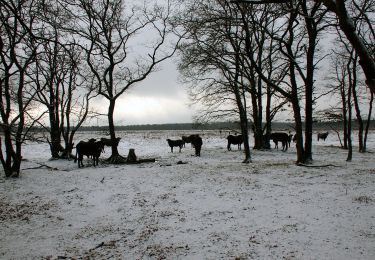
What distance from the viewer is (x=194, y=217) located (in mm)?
8148

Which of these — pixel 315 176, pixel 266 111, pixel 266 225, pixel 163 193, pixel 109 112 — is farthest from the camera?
pixel 266 111

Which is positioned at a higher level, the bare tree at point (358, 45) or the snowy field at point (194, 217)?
the bare tree at point (358, 45)

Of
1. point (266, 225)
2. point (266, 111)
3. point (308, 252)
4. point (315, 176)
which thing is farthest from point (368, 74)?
point (266, 111)

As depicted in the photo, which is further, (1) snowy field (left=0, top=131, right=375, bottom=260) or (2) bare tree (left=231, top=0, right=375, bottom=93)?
(1) snowy field (left=0, top=131, right=375, bottom=260)

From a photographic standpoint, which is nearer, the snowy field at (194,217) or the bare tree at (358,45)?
the bare tree at (358,45)

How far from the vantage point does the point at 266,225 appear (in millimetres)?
7285

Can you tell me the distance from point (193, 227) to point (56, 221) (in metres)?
3.77

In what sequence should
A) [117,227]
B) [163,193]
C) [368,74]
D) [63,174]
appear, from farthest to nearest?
1. [63,174]
2. [163,193]
3. [117,227]
4. [368,74]

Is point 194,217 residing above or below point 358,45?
below

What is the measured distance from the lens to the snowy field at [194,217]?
6246 mm

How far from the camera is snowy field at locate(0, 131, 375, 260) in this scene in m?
6.25

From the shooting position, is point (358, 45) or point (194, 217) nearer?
point (358, 45)

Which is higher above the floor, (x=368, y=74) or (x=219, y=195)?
(x=368, y=74)

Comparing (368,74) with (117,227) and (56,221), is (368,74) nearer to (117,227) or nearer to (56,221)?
(117,227)
